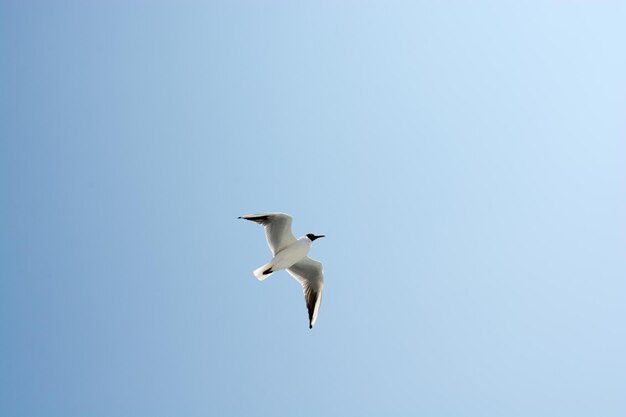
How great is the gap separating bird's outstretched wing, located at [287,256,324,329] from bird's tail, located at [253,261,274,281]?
50.3 inches

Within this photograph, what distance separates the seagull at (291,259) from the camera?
18.2m

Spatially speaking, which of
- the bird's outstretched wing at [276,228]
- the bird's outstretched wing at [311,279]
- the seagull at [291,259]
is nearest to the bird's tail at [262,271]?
the seagull at [291,259]

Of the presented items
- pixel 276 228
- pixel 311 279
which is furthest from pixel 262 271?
pixel 311 279

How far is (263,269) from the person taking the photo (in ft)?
61.3

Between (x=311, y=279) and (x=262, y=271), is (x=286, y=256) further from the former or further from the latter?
(x=311, y=279)

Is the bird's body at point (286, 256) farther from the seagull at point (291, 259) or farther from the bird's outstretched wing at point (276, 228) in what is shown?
the bird's outstretched wing at point (276, 228)

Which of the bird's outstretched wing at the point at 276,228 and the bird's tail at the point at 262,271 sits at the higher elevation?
the bird's outstretched wing at the point at 276,228

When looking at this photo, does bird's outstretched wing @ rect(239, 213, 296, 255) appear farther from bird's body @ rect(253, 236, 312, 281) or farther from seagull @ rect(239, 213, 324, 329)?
bird's body @ rect(253, 236, 312, 281)

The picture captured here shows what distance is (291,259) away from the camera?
18.9 m

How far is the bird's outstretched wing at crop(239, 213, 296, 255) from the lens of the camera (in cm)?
1805

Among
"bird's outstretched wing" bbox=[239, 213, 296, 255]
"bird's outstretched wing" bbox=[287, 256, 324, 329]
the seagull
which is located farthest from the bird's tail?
"bird's outstretched wing" bbox=[287, 256, 324, 329]

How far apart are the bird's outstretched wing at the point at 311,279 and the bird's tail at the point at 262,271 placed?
4.20ft

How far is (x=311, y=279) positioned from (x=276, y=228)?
95.1 inches

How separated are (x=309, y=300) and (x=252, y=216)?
342 centimetres
